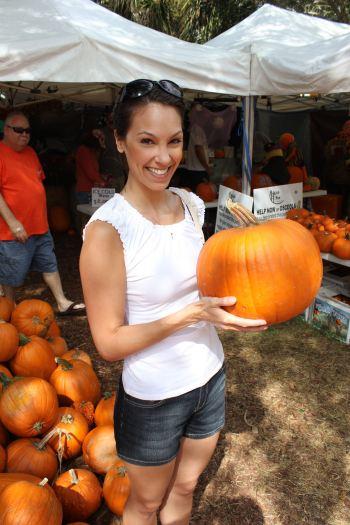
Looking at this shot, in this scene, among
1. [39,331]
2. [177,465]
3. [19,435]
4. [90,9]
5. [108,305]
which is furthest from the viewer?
[90,9]

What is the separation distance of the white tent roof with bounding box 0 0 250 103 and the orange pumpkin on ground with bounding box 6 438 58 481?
8.36 ft

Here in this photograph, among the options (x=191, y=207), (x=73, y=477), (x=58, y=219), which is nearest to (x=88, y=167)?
(x=58, y=219)

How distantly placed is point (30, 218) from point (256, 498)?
9.57ft

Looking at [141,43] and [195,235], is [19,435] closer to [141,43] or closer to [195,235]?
[195,235]

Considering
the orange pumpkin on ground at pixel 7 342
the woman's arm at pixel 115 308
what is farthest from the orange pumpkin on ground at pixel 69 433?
the woman's arm at pixel 115 308

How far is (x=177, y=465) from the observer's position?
58.9 inches

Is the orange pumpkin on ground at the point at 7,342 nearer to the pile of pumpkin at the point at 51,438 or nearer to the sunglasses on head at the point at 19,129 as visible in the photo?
the pile of pumpkin at the point at 51,438

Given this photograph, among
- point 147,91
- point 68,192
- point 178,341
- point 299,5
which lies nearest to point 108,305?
point 178,341

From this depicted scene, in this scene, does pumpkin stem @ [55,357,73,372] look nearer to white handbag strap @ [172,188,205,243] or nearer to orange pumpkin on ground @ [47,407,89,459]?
orange pumpkin on ground @ [47,407,89,459]

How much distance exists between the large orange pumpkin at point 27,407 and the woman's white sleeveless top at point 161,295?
1.10 meters

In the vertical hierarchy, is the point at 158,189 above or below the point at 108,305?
above

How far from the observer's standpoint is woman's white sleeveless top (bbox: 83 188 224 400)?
46.8 inches

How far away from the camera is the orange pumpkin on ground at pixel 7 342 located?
2.54m

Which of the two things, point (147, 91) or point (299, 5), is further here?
point (299, 5)
